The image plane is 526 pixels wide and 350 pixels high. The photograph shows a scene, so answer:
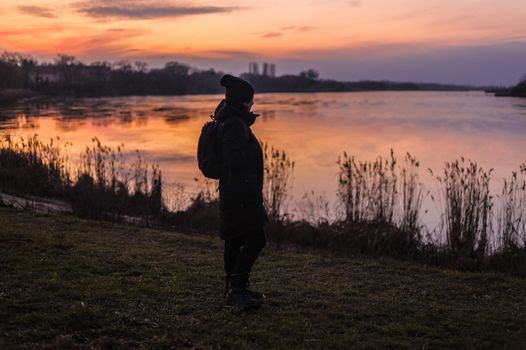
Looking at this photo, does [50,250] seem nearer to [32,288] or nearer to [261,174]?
[32,288]

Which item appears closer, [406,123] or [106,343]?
[106,343]

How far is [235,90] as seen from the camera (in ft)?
13.3

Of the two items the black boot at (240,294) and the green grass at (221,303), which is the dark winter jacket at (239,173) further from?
the green grass at (221,303)

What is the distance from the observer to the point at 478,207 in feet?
27.2

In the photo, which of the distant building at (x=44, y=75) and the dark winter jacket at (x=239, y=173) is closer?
the dark winter jacket at (x=239, y=173)

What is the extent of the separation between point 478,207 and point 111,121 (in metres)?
Answer: 30.0

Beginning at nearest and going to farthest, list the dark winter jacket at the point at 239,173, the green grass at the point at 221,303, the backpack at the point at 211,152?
the green grass at the point at 221,303 → the dark winter jacket at the point at 239,173 → the backpack at the point at 211,152

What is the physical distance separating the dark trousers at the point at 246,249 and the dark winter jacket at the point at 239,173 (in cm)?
9

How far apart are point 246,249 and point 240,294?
39cm

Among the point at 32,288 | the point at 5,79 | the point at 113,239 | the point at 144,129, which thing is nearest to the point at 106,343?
the point at 32,288

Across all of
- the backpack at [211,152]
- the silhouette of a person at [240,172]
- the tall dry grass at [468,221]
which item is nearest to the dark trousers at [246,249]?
the silhouette of a person at [240,172]

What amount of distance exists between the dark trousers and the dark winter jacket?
0.09 metres

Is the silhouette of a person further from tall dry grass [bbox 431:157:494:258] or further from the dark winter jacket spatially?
tall dry grass [bbox 431:157:494:258]

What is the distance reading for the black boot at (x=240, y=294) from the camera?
4215 mm
